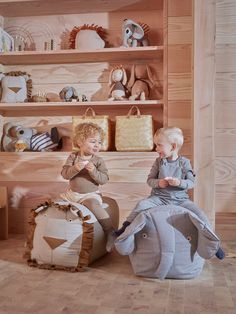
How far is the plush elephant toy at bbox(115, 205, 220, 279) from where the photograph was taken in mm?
1596

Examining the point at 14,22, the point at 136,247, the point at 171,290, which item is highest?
the point at 14,22

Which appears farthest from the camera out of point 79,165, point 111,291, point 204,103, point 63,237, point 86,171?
point 204,103

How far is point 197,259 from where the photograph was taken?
1.67 meters

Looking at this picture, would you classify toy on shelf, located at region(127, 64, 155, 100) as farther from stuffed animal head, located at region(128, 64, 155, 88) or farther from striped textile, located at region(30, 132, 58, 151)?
striped textile, located at region(30, 132, 58, 151)

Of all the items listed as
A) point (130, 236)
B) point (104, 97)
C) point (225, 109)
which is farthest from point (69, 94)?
point (130, 236)

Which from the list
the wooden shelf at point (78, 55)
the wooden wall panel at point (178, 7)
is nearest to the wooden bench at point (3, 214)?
the wooden shelf at point (78, 55)

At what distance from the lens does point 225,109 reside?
2.44 meters

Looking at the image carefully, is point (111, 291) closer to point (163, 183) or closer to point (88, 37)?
point (163, 183)

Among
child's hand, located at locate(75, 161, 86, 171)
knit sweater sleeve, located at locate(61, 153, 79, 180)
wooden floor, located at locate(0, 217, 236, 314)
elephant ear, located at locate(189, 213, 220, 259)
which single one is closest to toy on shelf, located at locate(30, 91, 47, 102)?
knit sweater sleeve, located at locate(61, 153, 79, 180)

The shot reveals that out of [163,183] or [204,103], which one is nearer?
[163,183]

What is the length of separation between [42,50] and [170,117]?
1012mm

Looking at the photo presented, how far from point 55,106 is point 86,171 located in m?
0.70

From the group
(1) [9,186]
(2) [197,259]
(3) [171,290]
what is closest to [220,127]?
(2) [197,259]

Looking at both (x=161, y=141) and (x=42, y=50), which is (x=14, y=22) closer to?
(x=42, y=50)
